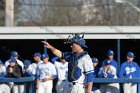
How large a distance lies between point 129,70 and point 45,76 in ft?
6.63

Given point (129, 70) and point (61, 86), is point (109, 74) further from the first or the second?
point (61, 86)

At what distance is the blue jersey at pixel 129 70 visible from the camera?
45.4 feet

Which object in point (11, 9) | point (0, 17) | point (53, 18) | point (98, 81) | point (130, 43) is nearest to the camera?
point (98, 81)

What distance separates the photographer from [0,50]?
16.6 metres

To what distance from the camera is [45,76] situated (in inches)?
546

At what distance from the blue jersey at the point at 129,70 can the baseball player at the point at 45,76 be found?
1.71 metres

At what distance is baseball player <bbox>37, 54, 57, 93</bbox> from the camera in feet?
45.4

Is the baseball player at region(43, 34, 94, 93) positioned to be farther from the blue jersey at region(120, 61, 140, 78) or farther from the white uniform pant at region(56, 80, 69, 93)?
the white uniform pant at region(56, 80, 69, 93)

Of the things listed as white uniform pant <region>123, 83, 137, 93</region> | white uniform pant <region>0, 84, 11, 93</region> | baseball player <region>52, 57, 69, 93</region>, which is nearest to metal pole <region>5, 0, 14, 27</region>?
baseball player <region>52, 57, 69, 93</region>

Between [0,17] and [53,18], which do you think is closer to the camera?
[0,17]

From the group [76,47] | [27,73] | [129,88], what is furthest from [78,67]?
[27,73]

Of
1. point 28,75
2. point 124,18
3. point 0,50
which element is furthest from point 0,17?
point 28,75

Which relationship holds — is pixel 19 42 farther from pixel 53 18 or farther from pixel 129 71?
pixel 53 18

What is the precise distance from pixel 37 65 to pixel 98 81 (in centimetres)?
157
